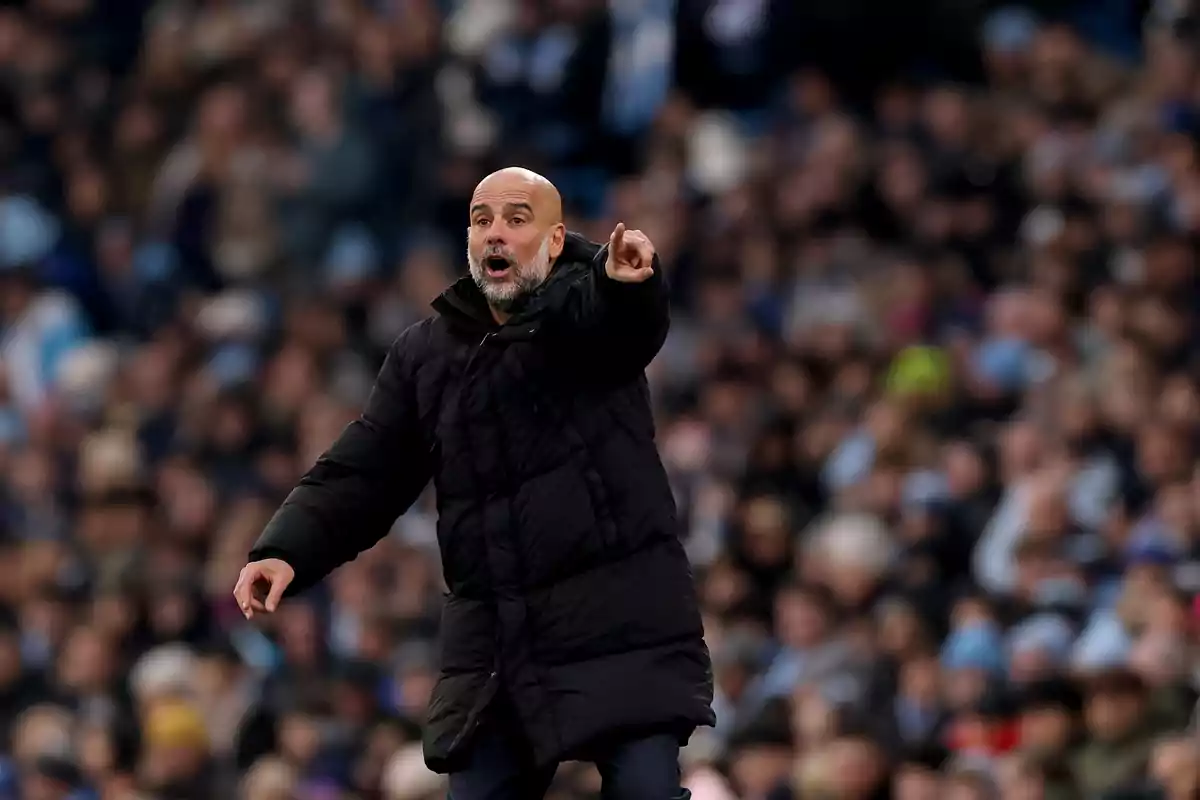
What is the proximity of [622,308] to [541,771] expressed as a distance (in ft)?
3.65

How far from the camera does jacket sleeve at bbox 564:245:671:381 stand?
629 centimetres

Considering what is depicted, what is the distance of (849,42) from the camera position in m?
15.0

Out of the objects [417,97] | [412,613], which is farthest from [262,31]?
[412,613]

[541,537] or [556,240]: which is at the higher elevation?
[556,240]

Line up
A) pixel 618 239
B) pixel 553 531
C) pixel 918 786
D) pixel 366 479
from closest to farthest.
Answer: pixel 618 239
pixel 553 531
pixel 366 479
pixel 918 786

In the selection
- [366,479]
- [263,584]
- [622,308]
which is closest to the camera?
[622,308]

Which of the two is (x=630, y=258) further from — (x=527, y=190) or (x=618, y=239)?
(x=527, y=190)

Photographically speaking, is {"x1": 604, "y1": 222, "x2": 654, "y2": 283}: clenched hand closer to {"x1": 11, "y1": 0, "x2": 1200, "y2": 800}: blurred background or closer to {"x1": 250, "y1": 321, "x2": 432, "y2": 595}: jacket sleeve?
{"x1": 250, "y1": 321, "x2": 432, "y2": 595}: jacket sleeve

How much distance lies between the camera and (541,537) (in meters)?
6.48

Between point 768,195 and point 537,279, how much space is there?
761cm

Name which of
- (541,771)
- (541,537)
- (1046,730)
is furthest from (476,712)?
(1046,730)

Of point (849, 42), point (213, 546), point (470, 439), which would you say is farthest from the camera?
point (849, 42)

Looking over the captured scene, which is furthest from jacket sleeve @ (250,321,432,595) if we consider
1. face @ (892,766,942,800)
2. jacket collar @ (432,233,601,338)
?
face @ (892,766,942,800)

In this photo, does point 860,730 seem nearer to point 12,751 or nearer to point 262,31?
point 12,751
